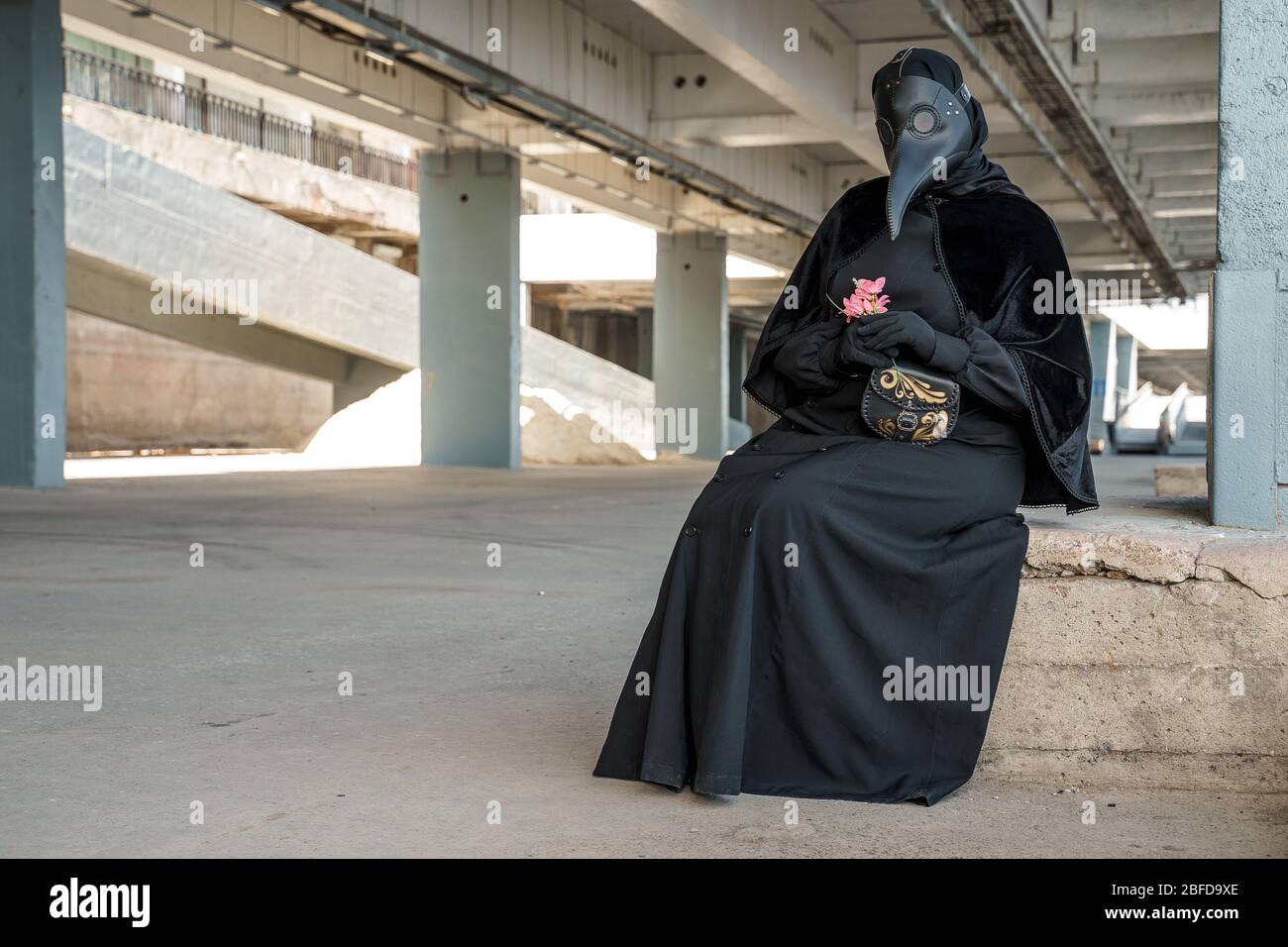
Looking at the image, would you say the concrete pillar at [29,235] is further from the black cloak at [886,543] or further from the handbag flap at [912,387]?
the handbag flap at [912,387]

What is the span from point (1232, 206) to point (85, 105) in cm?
2602

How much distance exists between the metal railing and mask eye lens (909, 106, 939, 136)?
24.9 m

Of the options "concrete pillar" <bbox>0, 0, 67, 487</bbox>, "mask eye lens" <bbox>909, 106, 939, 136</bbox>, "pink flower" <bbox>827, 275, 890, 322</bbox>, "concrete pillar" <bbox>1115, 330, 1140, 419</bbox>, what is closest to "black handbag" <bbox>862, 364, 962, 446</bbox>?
"pink flower" <bbox>827, 275, 890, 322</bbox>

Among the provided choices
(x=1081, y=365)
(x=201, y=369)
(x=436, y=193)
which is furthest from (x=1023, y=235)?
(x=201, y=369)

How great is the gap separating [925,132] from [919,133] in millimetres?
16

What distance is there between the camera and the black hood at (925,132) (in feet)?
12.5

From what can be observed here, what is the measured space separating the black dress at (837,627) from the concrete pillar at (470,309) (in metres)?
16.7

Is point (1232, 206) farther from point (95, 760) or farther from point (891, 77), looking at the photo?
point (95, 760)

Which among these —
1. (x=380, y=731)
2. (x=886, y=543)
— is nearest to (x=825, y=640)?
(x=886, y=543)

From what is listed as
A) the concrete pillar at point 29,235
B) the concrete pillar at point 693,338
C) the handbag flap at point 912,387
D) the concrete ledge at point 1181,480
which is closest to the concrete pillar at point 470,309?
the concrete pillar at point 29,235

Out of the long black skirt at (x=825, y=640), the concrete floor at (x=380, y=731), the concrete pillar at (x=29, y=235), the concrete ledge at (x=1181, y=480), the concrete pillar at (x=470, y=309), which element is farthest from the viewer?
the concrete pillar at (x=470, y=309)

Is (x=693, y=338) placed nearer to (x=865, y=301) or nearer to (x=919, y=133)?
(x=919, y=133)

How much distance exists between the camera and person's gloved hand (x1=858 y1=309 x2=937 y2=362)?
3.53 meters

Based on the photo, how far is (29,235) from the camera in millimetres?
13422
